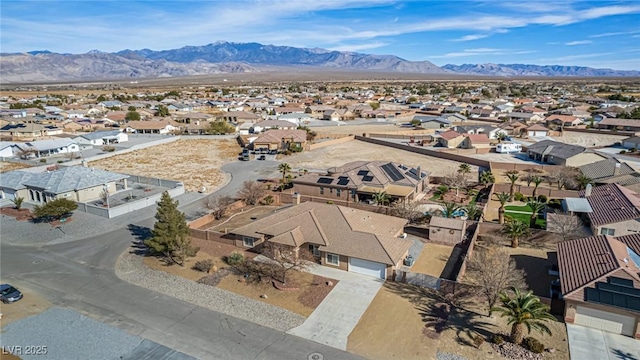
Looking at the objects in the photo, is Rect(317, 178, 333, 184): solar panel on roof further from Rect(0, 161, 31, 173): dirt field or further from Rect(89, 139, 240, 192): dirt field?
Rect(0, 161, 31, 173): dirt field

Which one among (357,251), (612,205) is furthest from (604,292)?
(612,205)

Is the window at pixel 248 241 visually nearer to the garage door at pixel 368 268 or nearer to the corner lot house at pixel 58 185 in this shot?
the garage door at pixel 368 268

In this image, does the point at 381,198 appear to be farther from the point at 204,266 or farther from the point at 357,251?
the point at 204,266

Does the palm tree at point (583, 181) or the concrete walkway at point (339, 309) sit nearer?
the concrete walkway at point (339, 309)

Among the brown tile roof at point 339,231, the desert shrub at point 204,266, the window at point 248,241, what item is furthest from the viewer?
the window at point 248,241

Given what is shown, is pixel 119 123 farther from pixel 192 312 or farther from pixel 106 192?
pixel 192 312

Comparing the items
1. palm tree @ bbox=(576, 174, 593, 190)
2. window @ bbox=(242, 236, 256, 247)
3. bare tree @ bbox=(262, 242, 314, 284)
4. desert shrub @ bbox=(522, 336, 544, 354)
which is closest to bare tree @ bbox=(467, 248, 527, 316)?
desert shrub @ bbox=(522, 336, 544, 354)

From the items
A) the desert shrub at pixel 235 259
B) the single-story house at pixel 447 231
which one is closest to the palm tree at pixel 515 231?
the single-story house at pixel 447 231
